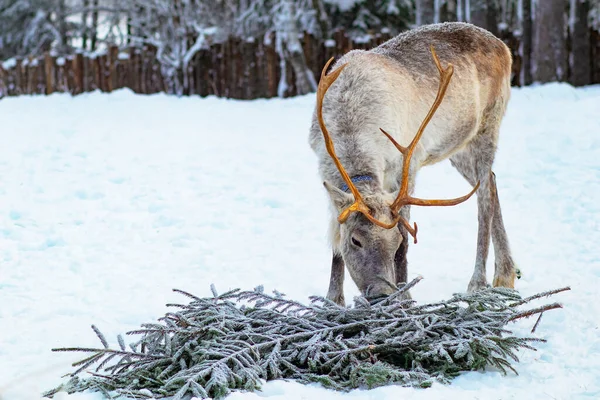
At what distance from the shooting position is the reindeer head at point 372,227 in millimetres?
4328

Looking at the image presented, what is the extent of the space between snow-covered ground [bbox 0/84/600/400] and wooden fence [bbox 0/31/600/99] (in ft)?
9.53

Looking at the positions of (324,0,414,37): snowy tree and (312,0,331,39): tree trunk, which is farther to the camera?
(324,0,414,37): snowy tree

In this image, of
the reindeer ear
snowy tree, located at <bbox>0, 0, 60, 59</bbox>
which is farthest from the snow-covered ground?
snowy tree, located at <bbox>0, 0, 60, 59</bbox>

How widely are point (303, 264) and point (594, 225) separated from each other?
279 centimetres

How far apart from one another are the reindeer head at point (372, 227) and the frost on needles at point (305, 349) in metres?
0.20

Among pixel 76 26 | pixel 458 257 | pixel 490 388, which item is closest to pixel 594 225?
pixel 458 257

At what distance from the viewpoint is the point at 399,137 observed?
5324 millimetres

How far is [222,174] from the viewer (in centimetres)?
947

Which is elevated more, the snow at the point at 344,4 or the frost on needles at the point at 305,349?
the snow at the point at 344,4

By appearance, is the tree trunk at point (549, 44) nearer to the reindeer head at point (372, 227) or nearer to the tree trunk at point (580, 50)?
the tree trunk at point (580, 50)

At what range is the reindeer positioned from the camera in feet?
14.6

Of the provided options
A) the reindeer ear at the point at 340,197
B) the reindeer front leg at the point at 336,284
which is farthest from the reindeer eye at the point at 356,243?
the reindeer front leg at the point at 336,284

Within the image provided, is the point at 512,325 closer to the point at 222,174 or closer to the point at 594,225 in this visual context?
the point at 594,225

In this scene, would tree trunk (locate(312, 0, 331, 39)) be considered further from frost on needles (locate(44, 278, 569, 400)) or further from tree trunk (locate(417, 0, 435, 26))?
frost on needles (locate(44, 278, 569, 400))
